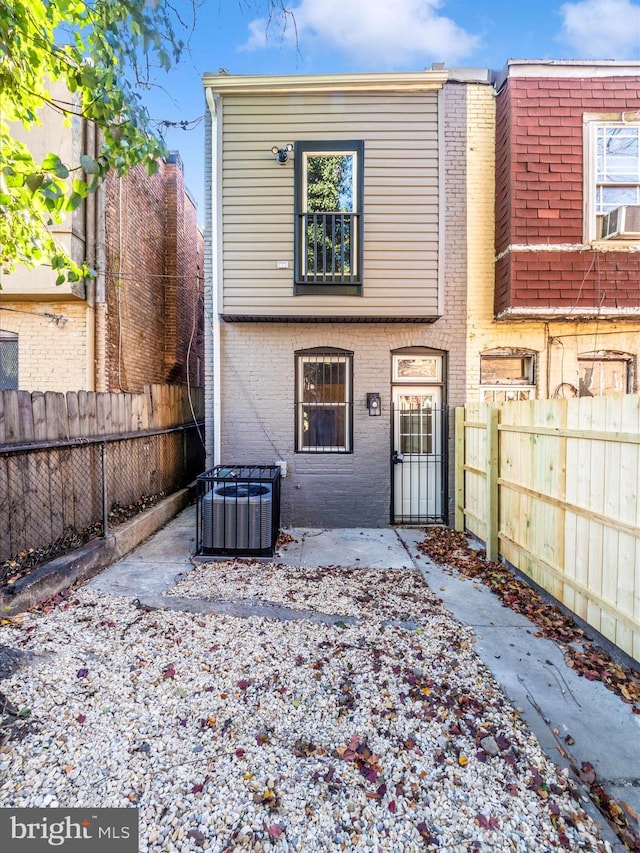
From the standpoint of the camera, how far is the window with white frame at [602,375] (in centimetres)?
675

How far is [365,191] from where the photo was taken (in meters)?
6.30

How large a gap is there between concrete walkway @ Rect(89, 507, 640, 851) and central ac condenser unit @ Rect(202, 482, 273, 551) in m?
0.37

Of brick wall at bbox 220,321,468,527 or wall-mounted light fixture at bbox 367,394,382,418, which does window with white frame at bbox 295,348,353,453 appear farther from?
wall-mounted light fixture at bbox 367,394,382,418

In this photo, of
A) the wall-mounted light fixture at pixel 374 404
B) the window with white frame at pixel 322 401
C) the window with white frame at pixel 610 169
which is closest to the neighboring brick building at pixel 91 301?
the window with white frame at pixel 322 401

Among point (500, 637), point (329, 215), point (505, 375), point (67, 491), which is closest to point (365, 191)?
point (329, 215)

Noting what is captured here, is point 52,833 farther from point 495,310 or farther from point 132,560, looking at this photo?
point 495,310

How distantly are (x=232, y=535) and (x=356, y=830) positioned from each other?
145 inches

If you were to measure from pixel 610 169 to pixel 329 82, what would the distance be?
4.26m

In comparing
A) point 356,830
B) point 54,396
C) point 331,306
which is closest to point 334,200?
point 331,306

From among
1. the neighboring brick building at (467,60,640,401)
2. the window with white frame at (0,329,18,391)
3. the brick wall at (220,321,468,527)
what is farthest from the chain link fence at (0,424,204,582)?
the neighboring brick building at (467,60,640,401)

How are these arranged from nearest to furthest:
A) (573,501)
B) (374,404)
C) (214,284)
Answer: (573,501) < (214,284) < (374,404)

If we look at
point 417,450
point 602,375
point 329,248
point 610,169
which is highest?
point 610,169

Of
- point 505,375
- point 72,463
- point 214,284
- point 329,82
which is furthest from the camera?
point 505,375

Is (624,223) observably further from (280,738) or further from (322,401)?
(280,738)
